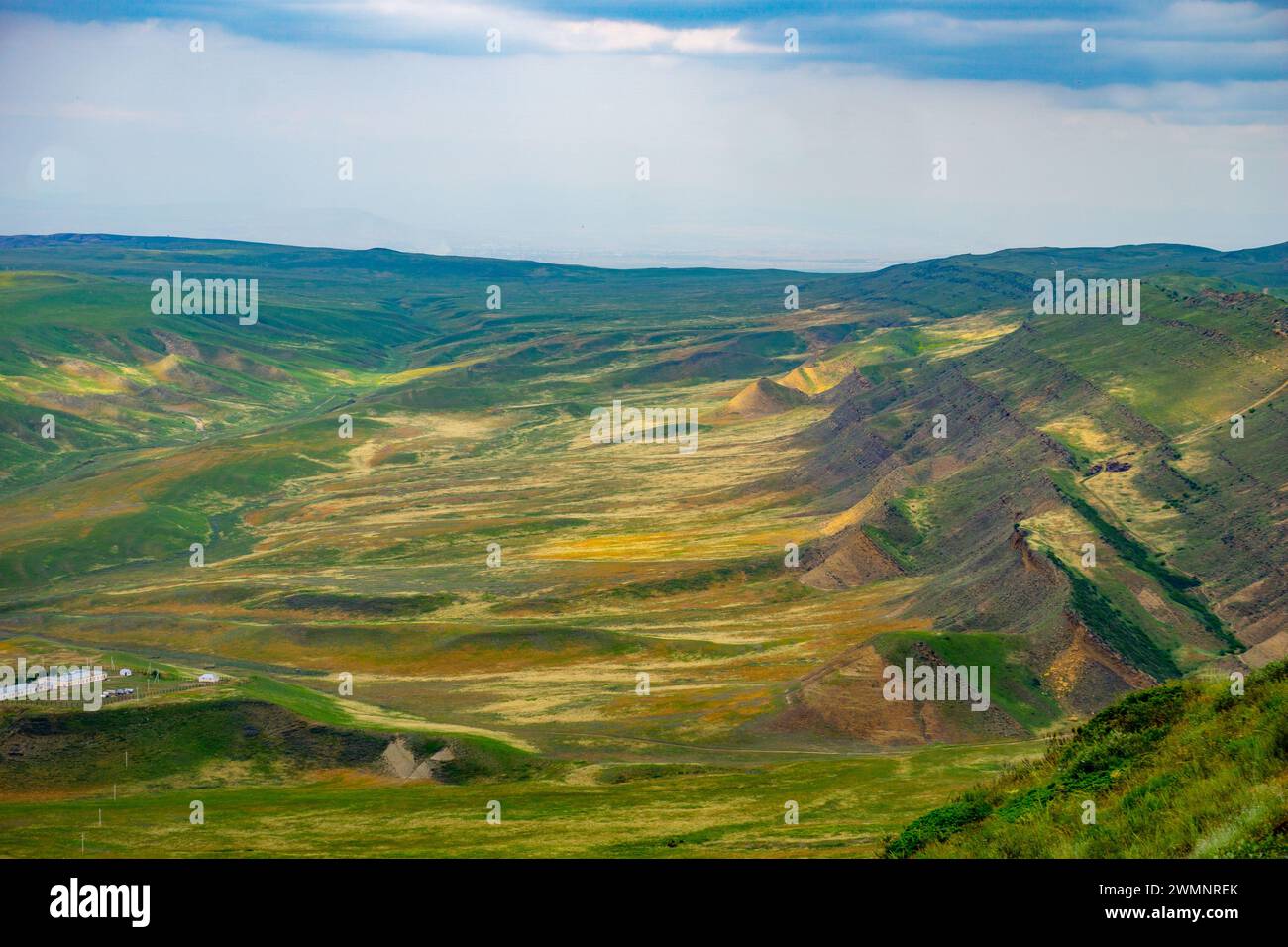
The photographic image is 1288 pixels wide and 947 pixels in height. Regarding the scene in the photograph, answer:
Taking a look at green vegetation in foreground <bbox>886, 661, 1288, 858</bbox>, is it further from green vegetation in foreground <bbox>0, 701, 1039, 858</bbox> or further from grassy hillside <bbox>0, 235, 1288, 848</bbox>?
grassy hillside <bbox>0, 235, 1288, 848</bbox>

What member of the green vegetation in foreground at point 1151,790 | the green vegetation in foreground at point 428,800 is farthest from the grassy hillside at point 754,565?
the green vegetation in foreground at point 1151,790

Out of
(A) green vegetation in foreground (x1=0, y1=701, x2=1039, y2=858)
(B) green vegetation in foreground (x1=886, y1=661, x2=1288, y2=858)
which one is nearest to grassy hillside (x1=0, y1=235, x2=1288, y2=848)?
(A) green vegetation in foreground (x1=0, y1=701, x2=1039, y2=858)

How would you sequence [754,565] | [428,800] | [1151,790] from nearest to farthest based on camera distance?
1. [1151,790]
2. [428,800]
3. [754,565]

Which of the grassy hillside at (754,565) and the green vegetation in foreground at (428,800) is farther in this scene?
the grassy hillside at (754,565)

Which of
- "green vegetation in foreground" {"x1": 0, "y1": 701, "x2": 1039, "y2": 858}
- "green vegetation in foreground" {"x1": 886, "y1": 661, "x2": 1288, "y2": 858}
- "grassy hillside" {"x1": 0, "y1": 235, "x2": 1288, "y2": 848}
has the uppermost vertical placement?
"grassy hillside" {"x1": 0, "y1": 235, "x2": 1288, "y2": 848}

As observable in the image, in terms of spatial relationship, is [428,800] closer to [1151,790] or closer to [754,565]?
[1151,790]

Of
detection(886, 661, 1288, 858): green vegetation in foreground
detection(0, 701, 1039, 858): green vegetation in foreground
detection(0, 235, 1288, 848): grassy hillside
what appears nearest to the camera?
detection(886, 661, 1288, 858): green vegetation in foreground

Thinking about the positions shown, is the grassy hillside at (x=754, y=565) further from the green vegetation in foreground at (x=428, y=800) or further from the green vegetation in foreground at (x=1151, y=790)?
the green vegetation in foreground at (x=1151, y=790)

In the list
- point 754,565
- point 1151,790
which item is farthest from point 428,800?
point 754,565
